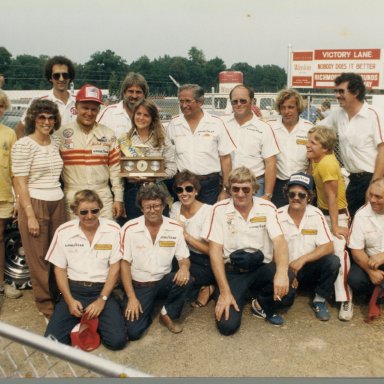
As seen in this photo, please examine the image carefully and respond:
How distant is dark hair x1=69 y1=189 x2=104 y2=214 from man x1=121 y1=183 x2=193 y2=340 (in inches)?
14.9

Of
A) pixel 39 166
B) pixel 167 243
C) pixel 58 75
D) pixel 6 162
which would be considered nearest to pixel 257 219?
pixel 167 243

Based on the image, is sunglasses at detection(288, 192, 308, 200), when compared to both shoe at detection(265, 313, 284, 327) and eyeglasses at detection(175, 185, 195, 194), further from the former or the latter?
shoe at detection(265, 313, 284, 327)

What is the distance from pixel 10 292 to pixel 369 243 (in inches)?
144

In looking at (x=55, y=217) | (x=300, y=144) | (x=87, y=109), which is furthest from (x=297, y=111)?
(x=55, y=217)

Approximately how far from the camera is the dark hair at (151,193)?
410 cm

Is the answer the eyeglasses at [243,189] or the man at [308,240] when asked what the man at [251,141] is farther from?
the eyeglasses at [243,189]

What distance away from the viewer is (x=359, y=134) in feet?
16.0

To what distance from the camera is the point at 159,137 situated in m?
4.55

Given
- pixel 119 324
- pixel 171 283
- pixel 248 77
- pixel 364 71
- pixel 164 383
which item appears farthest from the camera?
pixel 248 77

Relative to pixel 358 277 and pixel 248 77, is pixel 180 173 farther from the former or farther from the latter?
pixel 248 77

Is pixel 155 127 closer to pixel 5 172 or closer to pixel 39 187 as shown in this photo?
pixel 39 187

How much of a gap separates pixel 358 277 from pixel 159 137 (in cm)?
234

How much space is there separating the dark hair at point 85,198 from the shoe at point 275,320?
6.14 ft

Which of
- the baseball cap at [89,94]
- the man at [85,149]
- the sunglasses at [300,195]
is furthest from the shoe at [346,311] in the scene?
the baseball cap at [89,94]
